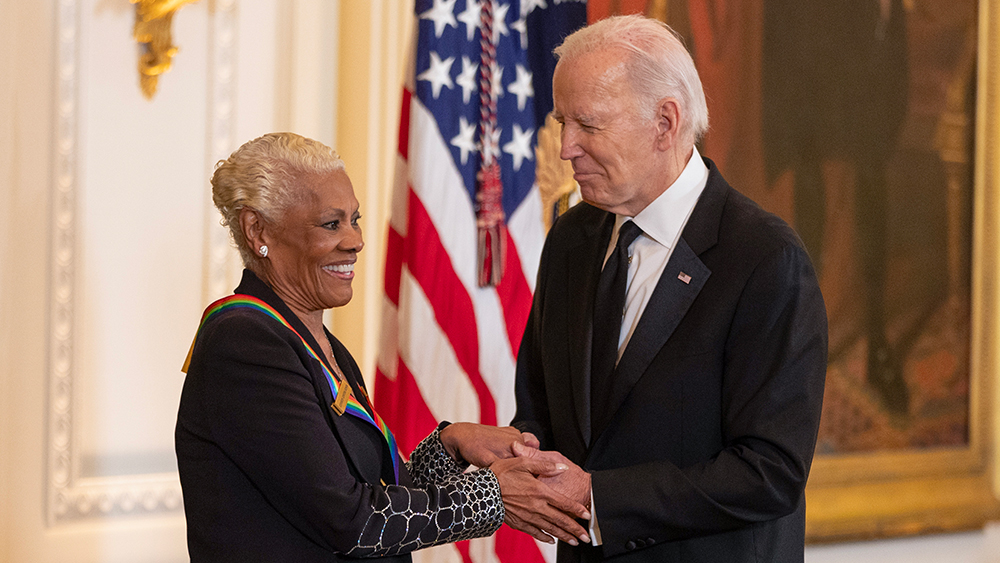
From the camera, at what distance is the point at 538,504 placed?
6.51ft

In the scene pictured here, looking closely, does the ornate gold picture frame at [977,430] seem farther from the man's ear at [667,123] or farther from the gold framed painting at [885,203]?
the man's ear at [667,123]

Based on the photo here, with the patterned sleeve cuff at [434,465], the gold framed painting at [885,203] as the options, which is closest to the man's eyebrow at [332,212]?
the patterned sleeve cuff at [434,465]

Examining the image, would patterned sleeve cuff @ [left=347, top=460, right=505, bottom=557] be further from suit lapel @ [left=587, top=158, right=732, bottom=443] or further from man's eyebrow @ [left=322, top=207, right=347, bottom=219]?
man's eyebrow @ [left=322, top=207, right=347, bottom=219]

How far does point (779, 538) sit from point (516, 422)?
713mm

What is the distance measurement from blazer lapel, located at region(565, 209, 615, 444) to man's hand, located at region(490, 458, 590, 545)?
13 cm

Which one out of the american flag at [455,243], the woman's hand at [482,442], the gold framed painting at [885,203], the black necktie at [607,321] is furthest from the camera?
the gold framed painting at [885,203]

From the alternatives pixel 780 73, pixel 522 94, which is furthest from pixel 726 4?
pixel 522 94

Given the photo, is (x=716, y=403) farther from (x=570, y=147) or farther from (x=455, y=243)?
(x=455, y=243)

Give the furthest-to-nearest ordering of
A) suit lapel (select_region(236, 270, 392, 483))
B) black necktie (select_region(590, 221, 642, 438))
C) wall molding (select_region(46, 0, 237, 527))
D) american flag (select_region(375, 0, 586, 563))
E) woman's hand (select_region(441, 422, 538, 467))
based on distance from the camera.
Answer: american flag (select_region(375, 0, 586, 563))
wall molding (select_region(46, 0, 237, 527))
woman's hand (select_region(441, 422, 538, 467))
black necktie (select_region(590, 221, 642, 438))
suit lapel (select_region(236, 270, 392, 483))

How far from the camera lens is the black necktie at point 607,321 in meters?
1.99

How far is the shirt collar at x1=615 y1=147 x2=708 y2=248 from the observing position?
207 cm

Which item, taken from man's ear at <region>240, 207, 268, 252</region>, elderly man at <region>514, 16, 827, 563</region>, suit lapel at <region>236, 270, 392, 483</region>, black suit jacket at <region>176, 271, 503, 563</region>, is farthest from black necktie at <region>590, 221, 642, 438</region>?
man's ear at <region>240, 207, 268, 252</region>

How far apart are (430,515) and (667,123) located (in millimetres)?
1000

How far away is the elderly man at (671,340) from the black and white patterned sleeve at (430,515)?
16 cm
